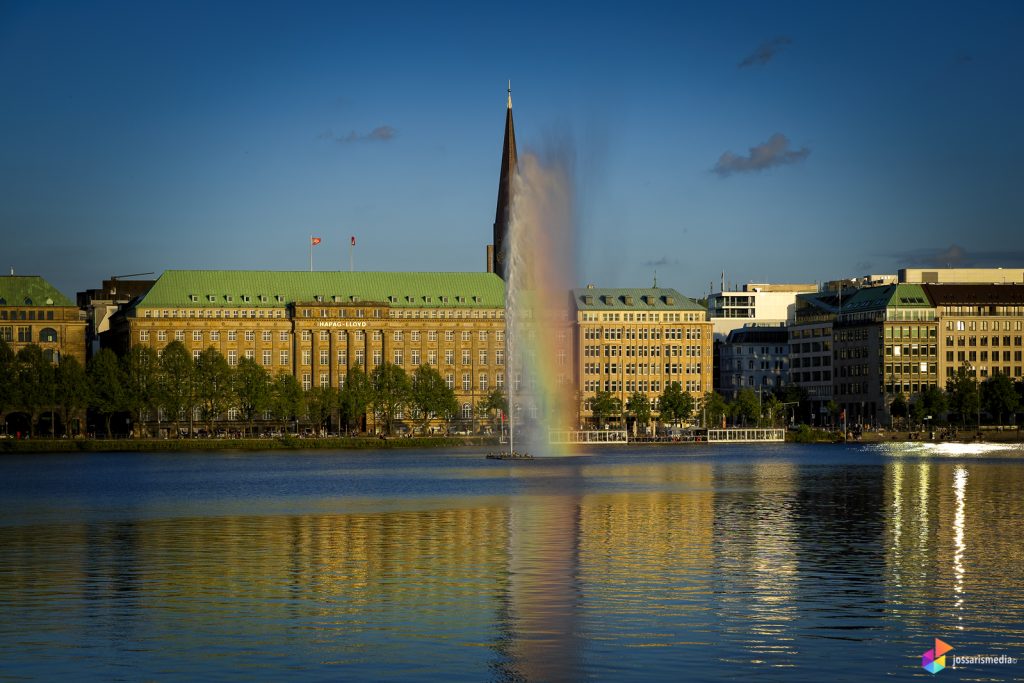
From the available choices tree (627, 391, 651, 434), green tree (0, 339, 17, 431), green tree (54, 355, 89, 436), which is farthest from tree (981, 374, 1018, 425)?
green tree (0, 339, 17, 431)

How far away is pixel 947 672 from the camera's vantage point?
26781mm

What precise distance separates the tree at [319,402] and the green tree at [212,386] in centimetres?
1102

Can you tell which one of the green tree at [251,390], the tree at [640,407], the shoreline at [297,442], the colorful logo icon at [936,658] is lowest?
the colorful logo icon at [936,658]

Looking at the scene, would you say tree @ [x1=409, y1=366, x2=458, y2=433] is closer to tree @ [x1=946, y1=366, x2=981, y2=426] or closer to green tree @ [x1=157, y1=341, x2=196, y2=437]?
green tree @ [x1=157, y1=341, x2=196, y2=437]

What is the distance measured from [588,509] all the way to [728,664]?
116 feet

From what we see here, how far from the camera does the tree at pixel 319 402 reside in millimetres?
181000

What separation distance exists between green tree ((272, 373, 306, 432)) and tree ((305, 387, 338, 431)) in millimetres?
2000

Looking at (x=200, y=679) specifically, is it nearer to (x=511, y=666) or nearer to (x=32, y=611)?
(x=511, y=666)

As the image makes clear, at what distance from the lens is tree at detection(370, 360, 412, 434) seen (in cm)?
18088

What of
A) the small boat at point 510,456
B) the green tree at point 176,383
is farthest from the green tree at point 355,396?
the small boat at point 510,456

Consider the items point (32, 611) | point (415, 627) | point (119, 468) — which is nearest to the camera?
point (415, 627)

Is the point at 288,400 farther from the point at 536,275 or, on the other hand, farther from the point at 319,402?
the point at 536,275

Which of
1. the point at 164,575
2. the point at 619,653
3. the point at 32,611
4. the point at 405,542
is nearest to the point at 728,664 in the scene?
the point at 619,653

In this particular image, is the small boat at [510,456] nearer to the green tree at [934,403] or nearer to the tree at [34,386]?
the tree at [34,386]
